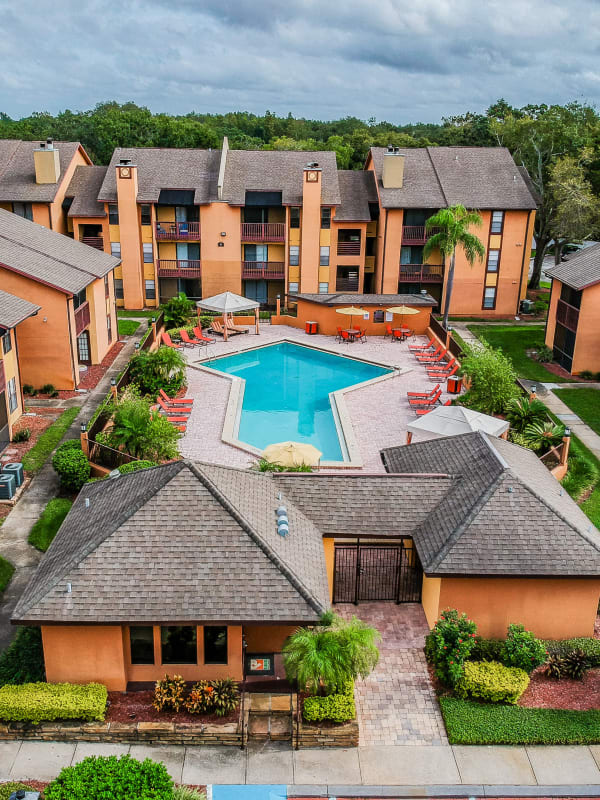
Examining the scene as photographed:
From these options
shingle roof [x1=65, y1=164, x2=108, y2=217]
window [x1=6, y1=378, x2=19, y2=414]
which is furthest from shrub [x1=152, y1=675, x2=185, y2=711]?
shingle roof [x1=65, y1=164, x2=108, y2=217]

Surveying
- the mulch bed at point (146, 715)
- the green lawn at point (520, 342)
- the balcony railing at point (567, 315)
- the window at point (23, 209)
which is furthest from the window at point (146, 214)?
the mulch bed at point (146, 715)

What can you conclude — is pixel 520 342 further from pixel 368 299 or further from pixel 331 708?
pixel 331 708

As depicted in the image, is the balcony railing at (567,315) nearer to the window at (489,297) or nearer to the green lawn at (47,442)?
the window at (489,297)

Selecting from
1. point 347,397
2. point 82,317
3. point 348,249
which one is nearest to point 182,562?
point 347,397

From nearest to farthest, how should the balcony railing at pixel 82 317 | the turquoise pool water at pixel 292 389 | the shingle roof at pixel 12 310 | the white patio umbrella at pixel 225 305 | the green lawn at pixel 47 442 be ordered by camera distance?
the green lawn at pixel 47 442, the shingle roof at pixel 12 310, the turquoise pool water at pixel 292 389, the balcony railing at pixel 82 317, the white patio umbrella at pixel 225 305

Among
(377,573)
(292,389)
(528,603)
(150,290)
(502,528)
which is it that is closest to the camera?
(528,603)

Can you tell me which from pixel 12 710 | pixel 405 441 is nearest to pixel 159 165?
pixel 405 441
